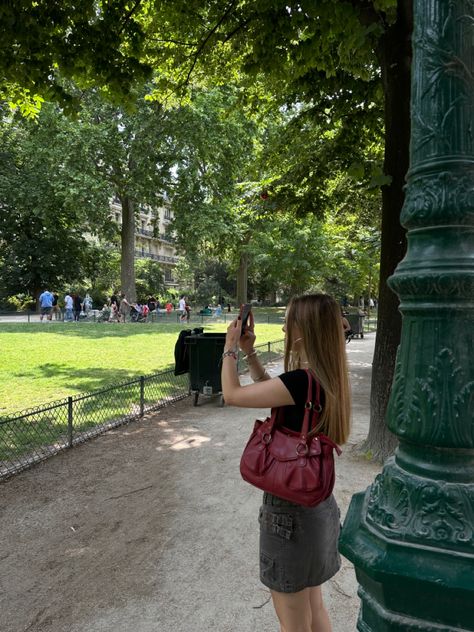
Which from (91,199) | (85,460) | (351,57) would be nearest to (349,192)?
(351,57)

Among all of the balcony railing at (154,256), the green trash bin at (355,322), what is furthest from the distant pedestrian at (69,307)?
the balcony railing at (154,256)

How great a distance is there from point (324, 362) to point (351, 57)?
18.8 feet

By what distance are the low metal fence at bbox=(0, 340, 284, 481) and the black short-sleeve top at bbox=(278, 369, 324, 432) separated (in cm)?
422

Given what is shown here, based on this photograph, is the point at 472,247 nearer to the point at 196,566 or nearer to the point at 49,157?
the point at 196,566

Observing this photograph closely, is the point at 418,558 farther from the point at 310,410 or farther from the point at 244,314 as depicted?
the point at 244,314

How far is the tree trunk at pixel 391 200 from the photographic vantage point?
5805mm

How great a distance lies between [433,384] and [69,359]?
14.3 meters

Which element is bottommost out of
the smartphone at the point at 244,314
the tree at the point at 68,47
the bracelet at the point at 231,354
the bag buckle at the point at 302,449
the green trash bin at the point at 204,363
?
the green trash bin at the point at 204,363

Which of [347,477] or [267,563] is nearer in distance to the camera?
[267,563]

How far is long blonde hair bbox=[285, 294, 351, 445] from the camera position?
7.29ft

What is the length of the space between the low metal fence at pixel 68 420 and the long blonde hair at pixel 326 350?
427 cm

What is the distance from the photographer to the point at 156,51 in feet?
26.1

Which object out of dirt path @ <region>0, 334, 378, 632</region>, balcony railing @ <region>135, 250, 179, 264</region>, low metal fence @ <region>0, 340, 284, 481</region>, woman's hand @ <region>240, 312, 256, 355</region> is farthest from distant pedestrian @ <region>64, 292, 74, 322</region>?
balcony railing @ <region>135, 250, 179, 264</region>

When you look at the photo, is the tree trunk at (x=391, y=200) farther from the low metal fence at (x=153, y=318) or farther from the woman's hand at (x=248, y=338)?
the low metal fence at (x=153, y=318)
